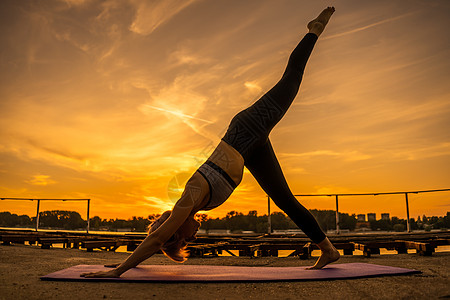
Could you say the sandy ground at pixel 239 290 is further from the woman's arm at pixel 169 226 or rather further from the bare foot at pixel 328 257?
the bare foot at pixel 328 257

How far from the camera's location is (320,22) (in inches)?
147

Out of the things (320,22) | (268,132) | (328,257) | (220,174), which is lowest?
(328,257)

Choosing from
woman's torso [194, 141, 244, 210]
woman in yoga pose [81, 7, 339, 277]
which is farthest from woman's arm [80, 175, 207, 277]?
woman's torso [194, 141, 244, 210]

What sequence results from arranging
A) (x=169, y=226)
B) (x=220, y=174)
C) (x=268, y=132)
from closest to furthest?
(x=169, y=226) → (x=220, y=174) → (x=268, y=132)

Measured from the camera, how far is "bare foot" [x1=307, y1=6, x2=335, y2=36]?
367 cm

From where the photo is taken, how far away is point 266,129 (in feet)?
11.1

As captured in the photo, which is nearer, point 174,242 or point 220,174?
point 220,174

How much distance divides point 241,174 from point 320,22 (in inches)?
74.9

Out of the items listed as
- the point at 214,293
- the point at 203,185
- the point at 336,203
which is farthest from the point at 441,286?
the point at 336,203

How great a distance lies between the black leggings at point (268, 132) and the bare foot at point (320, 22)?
0.08 meters

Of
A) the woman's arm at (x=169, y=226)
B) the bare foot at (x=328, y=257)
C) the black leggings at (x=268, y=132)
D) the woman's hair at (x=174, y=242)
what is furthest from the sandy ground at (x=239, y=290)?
the black leggings at (x=268, y=132)

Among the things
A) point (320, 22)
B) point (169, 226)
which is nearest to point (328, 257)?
point (169, 226)

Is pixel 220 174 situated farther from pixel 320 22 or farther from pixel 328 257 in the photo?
pixel 320 22

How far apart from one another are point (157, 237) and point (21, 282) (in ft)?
3.90
